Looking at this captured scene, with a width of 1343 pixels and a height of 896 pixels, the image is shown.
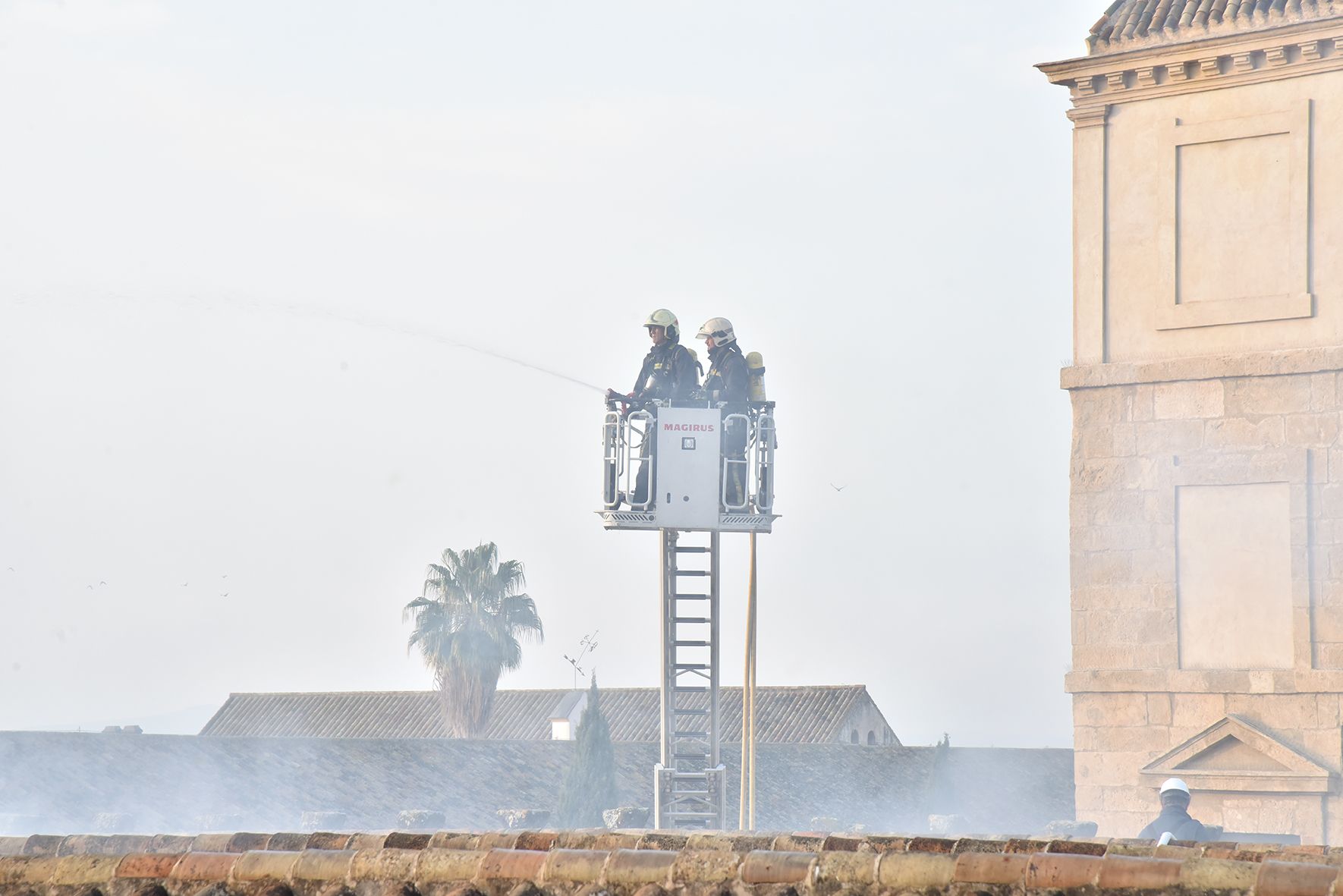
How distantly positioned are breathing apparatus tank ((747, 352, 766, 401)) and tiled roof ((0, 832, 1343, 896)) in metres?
10.1

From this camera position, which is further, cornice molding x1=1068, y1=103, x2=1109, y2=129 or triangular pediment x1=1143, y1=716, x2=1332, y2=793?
cornice molding x1=1068, y1=103, x2=1109, y2=129

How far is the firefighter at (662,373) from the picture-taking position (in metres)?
19.3

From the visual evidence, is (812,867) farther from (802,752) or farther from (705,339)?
(802,752)

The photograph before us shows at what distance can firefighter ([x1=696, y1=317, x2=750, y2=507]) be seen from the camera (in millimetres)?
19391

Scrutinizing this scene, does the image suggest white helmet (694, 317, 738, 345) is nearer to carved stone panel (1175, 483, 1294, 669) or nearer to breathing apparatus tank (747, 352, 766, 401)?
breathing apparatus tank (747, 352, 766, 401)

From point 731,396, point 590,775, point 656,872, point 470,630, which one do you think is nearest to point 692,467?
point 731,396

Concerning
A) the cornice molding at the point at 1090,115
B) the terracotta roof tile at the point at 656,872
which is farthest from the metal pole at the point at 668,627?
the terracotta roof tile at the point at 656,872

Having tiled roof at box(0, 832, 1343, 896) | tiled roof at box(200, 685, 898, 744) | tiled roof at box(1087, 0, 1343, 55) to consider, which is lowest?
tiled roof at box(200, 685, 898, 744)

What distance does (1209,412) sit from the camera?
2214cm

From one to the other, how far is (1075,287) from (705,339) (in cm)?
574

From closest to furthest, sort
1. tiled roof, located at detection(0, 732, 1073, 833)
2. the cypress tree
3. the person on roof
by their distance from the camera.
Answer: the person on roof < tiled roof, located at detection(0, 732, 1073, 833) < the cypress tree

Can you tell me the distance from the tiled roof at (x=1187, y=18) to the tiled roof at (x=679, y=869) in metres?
14.0

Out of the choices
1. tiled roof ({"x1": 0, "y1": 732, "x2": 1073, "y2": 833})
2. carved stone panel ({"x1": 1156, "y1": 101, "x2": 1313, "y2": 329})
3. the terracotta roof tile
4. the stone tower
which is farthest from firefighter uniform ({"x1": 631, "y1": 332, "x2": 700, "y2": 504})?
the terracotta roof tile

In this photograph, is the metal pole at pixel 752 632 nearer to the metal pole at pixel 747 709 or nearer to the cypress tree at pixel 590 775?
the metal pole at pixel 747 709
